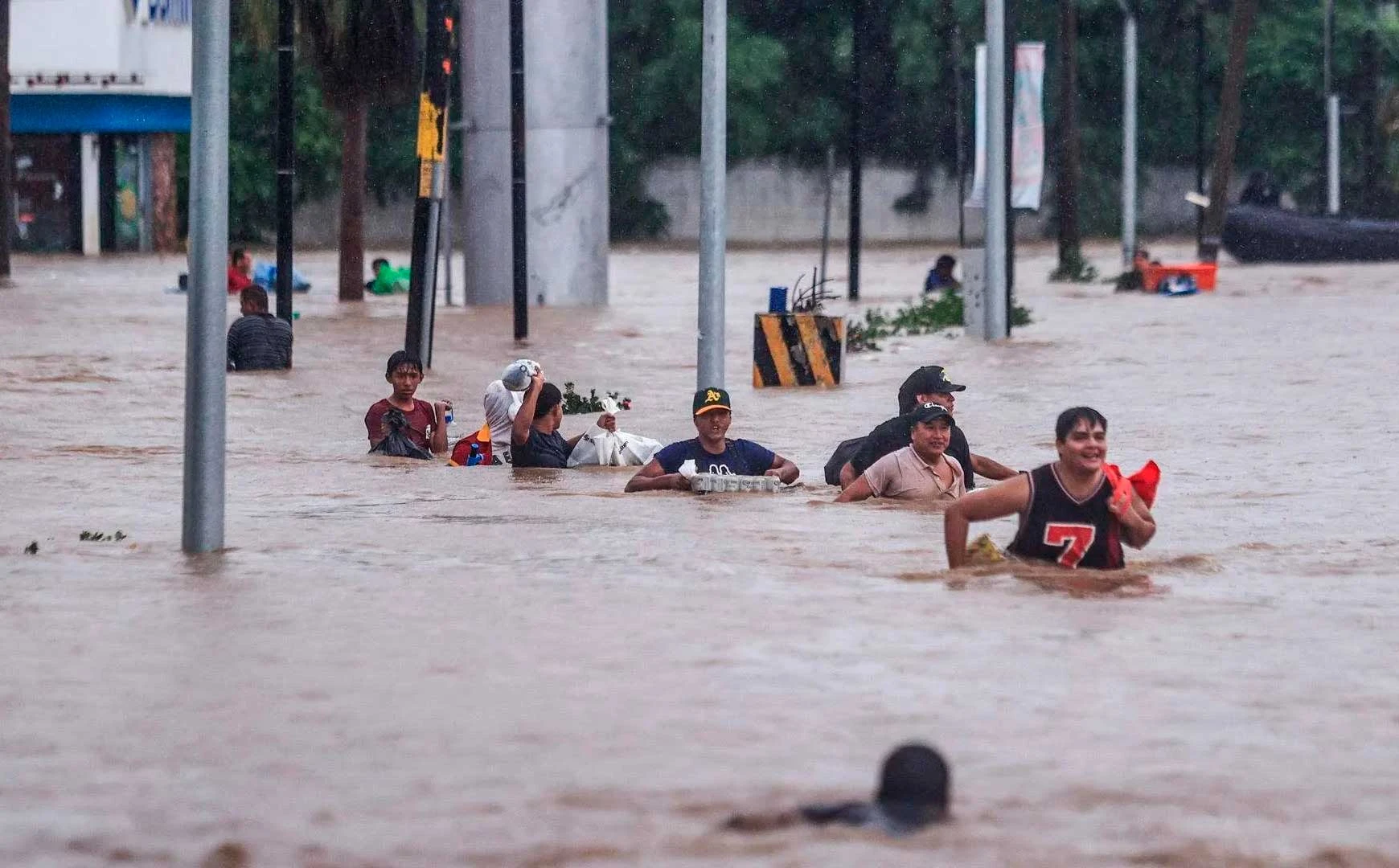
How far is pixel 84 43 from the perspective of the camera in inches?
2044

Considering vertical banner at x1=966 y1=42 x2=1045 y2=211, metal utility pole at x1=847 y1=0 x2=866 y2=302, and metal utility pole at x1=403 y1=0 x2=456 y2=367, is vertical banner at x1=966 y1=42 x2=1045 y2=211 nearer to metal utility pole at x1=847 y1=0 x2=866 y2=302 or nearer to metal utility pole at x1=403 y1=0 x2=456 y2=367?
metal utility pole at x1=847 y1=0 x2=866 y2=302

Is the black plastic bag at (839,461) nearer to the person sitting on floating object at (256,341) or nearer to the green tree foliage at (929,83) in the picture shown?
the person sitting on floating object at (256,341)

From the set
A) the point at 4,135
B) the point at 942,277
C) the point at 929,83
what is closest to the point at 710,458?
the point at 942,277

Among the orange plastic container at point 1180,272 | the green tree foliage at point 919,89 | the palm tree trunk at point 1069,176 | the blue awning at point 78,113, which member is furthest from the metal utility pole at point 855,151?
the green tree foliage at point 919,89

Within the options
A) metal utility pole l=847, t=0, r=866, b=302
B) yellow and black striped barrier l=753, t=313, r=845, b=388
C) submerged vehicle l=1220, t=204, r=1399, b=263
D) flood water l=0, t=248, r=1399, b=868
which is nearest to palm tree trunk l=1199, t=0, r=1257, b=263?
submerged vehicle l=1220, t=204, r=1399, b=263

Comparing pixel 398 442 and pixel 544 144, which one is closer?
pixel 398 442

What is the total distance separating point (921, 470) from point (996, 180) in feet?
56.5

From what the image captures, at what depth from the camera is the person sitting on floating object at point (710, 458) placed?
1348 cm

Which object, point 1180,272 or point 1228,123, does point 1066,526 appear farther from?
point 1228,123

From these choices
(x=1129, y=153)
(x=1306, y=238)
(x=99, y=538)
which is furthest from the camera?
(x=1306, y=238)

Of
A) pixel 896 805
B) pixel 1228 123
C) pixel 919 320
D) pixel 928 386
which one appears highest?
pixel 1228 123

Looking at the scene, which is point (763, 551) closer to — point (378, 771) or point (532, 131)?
point (378, 771)

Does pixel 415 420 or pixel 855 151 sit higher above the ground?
→ pixel 855 151

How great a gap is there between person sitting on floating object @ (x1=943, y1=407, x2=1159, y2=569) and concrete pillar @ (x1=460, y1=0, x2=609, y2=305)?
86.6ft
